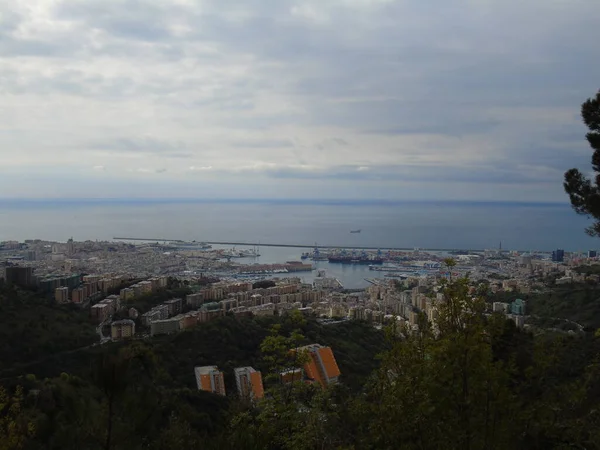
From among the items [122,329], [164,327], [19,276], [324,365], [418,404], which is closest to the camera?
[418,404]

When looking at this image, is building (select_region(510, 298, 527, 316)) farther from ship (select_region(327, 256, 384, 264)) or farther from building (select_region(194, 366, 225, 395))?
ship (select_region(327, 256, 384, 264))

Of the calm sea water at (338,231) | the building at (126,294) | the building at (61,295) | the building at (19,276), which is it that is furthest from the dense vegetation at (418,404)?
the calm sea water at (338,231)

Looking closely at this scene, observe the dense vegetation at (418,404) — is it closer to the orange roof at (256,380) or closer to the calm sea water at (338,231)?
the orange roof at (256,380)

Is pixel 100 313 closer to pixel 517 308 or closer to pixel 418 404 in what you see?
pixel 517 308

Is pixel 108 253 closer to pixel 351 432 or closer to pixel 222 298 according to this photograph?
pixel 222 298

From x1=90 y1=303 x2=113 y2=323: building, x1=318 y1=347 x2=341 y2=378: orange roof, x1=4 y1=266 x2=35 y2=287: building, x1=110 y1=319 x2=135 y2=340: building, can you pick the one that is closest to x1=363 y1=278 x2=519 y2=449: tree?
x1=318 y1=347 x2=341 y2=378: orange roof

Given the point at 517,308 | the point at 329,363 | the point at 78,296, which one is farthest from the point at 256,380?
the point at 78,296

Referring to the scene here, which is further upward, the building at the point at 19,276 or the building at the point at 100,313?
the building at the point at 19,276
